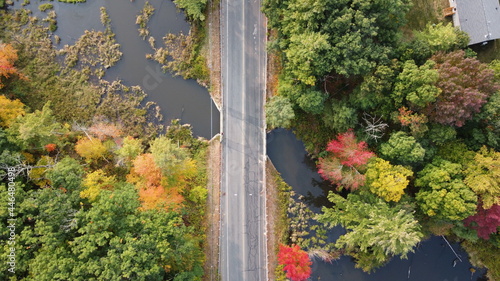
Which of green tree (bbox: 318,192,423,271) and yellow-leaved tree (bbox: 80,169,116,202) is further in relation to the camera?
yellow-leaved tree (bbox: 80,169,116,202)

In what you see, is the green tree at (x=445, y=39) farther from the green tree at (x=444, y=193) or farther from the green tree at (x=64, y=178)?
the green tree at (x=64, y=178)

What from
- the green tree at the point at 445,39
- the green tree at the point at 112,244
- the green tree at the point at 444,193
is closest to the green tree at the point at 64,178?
the green tree at the point at 112,244

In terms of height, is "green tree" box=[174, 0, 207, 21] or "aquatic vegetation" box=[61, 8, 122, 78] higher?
"green tree" box=[174, 0, 207, 21]

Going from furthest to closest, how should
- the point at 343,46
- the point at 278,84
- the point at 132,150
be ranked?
the point at 278,84
the point at 132,150
the point at 343,46

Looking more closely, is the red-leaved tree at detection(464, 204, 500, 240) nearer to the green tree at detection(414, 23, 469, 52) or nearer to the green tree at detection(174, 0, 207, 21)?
the green tree at detection(414, 23, 469, 52)

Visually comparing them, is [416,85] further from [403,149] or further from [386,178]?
[386,178]

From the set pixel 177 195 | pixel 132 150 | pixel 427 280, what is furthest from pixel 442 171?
pixel 132 150

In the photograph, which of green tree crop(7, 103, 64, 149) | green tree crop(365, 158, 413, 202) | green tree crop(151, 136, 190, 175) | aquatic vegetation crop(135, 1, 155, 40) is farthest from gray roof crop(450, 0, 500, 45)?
green tree crop(7, 103, 64, 149)

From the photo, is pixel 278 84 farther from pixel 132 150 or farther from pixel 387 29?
pixel 132 150
